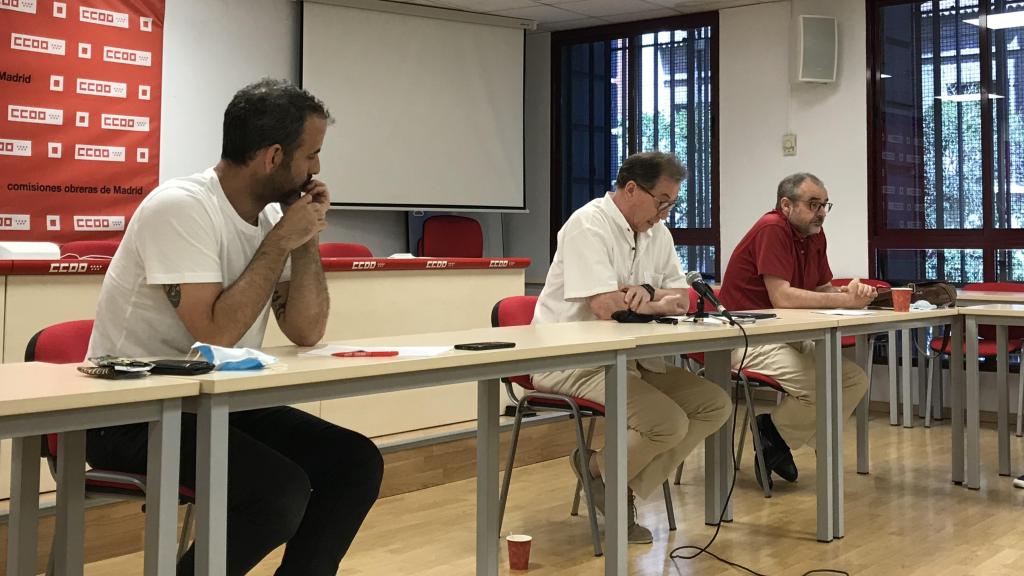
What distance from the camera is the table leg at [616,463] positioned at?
241cm

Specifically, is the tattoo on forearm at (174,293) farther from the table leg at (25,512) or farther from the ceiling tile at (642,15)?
the ceiling tile at (642,15)

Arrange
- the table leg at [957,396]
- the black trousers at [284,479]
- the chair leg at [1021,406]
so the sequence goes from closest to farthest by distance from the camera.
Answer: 1. the black trousers at [284,479]
2. the table leg at [957,396]
3. the chair leg at [1021,406]

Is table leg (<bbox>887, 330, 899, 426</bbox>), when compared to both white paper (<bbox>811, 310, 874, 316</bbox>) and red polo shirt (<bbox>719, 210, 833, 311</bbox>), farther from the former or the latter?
white paper (<bbox>811, 310, 874, 316</bbox>)

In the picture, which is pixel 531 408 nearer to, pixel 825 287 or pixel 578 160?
pixel 825 287

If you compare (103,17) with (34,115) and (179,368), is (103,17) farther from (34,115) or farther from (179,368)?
(179,368)

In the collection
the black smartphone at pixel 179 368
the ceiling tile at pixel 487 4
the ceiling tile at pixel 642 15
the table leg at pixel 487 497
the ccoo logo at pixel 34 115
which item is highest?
the ceiling tile at pixel 642 15

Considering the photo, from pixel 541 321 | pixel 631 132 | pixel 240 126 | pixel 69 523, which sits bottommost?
pixel 69 523

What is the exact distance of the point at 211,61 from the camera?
5828 mm

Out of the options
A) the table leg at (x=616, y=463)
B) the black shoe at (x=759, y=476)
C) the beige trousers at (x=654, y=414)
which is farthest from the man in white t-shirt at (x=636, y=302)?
the black shoe at (x=759, y=476)

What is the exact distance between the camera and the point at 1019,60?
584cm

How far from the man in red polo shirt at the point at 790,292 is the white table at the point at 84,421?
8.04 ft

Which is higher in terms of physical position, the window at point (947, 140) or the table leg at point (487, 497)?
the window at point (947, 140)

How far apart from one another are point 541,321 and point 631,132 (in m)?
4.37

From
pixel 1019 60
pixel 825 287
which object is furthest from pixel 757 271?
pixel 1019 60
